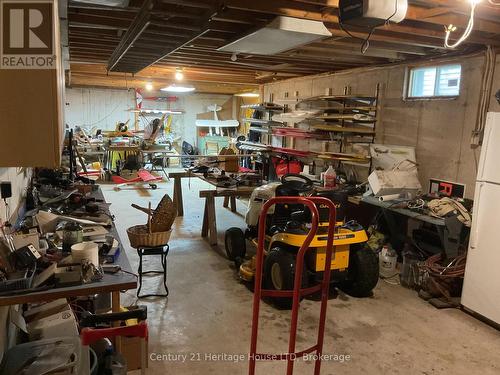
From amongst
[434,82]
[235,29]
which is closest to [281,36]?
[235,29]

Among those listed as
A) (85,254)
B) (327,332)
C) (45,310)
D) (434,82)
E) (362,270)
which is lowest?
(327,332)

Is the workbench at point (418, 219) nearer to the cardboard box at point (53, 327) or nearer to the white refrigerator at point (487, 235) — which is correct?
the white refrigerator at point (487, 235)

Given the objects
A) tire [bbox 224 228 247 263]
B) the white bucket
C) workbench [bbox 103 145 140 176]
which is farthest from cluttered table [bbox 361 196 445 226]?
workbench [bbox 103 145 140 176]

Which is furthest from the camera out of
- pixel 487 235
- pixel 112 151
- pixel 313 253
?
pixel 112 151

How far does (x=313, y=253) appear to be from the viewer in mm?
3445

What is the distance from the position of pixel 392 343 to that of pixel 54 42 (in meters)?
3.01

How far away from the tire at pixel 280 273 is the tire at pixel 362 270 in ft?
2.08

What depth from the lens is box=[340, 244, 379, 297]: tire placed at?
3705 millimetres

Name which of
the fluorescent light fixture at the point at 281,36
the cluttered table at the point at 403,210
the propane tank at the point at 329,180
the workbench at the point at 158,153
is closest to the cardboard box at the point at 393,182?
the cluttered table at the point at 403,210

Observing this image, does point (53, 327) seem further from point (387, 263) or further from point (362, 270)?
point (387, 263)

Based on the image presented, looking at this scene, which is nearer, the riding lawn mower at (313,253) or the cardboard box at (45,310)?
the cardboard box at (45,310)

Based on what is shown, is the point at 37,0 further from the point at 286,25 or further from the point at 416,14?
the point at 416,14

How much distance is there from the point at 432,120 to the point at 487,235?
196 centimetres

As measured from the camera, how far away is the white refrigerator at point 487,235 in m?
3.24
